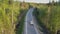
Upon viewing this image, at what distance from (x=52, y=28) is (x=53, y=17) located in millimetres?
935

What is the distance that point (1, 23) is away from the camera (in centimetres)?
1132

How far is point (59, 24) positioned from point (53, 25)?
517 mm

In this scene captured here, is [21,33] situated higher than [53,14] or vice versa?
[53,14]

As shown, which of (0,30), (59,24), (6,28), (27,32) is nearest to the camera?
(0,30)

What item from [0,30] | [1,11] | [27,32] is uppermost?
[1,11]

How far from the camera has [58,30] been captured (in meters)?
15.7

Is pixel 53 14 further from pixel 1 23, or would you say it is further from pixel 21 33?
pixel 1 23

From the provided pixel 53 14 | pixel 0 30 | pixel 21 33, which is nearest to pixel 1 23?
pixel 0 30

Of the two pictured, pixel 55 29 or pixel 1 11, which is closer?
pixel 1 11

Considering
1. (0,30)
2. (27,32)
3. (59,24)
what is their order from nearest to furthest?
(0,30)
(59,24)
(27,32)

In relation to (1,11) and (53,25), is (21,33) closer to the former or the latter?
(53,25)

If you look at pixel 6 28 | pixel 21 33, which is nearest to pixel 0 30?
pixel 6 28

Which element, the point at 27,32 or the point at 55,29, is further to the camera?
the point at 27,32

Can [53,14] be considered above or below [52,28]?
above
